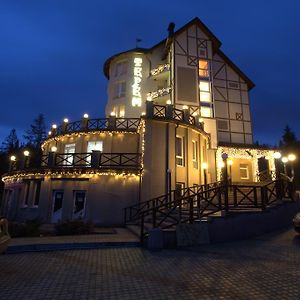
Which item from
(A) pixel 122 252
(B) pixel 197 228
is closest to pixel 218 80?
(B) pixel 197 228

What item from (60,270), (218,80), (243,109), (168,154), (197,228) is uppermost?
(218,80)

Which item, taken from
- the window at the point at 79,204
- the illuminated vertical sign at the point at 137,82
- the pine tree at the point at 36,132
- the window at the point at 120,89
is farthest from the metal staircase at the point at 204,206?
the pine tree at the point at 36,132

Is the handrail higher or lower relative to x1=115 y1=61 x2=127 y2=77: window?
lower

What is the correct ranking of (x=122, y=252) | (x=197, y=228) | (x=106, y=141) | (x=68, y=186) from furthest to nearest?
(x=106, y=141), (x=68, y=186), (x=197, y=228), (x=122, y=252)

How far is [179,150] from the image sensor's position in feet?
62.0

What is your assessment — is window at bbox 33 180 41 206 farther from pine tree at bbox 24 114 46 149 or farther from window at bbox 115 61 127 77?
pine tree at bbox 24 114 46 149

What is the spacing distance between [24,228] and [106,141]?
33.1ft

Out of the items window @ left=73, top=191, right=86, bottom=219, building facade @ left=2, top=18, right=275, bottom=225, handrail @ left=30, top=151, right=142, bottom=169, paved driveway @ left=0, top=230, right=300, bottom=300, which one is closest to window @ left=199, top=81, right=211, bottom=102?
building facade @ left=2, top=18, right=275, bottom=225

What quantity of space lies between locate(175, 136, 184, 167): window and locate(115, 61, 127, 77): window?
45.7 feet

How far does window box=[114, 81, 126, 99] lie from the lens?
2893 cm

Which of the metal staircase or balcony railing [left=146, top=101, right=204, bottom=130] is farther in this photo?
balcony railing [left=146, top=101, right=204, bottom=130]

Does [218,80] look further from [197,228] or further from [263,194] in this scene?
[197,228]

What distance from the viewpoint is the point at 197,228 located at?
387 inches

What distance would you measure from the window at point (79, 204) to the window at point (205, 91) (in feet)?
49.5
